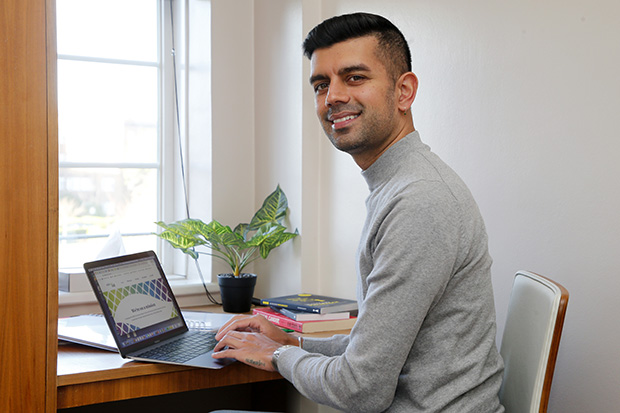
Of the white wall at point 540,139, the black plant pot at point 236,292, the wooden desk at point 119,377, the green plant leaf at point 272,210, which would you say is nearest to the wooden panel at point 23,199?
the wooden desk at point 119,377

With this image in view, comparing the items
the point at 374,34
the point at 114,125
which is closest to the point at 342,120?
the point at 374,34

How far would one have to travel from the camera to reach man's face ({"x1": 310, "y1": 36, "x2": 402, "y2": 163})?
4.55 ft

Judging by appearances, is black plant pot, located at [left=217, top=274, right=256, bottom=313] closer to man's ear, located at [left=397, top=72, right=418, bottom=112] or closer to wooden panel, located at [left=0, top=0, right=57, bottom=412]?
wooden panel, located at [left=0, top=0, right=57, bottom=412]

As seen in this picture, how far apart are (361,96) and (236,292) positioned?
1.06 m

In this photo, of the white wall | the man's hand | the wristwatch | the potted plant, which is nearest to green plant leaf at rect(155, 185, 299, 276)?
the potted plant

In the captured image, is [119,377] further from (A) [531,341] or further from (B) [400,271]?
(A) [531,341]

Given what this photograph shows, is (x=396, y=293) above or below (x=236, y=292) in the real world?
above

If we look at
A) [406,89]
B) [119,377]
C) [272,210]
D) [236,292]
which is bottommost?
[119,377]

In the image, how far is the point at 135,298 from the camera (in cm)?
169

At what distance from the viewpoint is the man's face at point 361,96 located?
1388 millimetres

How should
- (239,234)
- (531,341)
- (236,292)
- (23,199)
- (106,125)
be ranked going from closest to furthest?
1. (531,341)
2. (23,199)
3. (236,292)
4. (239,234)
5. (106,125)

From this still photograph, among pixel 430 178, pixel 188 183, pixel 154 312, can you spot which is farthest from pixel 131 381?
pixel 188 183

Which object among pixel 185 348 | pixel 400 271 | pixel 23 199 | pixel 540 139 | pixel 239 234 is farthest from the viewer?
pixel 239 234

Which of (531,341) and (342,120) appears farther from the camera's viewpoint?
(342,120)
